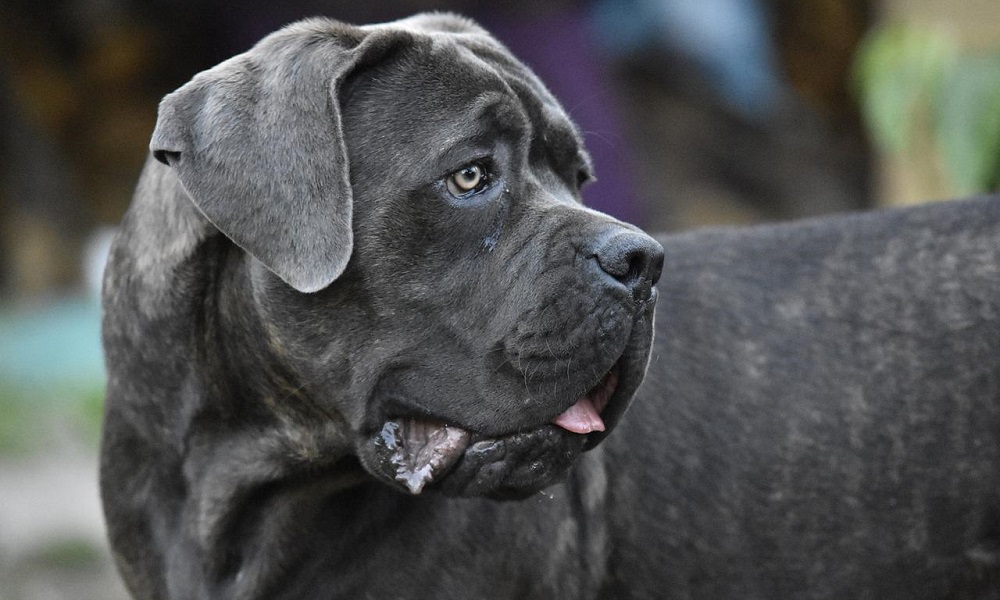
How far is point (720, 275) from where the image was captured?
3871mm

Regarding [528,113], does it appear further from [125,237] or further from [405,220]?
[125,237]

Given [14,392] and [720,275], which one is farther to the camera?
[14,392]

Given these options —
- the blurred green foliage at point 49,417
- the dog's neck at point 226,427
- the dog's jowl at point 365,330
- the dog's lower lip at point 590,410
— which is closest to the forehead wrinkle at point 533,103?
the dog's jowl at point 365,330

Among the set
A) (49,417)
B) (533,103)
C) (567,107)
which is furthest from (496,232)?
(49,417)

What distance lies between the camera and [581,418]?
3115 mm

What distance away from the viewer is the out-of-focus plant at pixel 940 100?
19.1ft

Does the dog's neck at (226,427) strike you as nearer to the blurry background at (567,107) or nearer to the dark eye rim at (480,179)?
the dark eye rim at (480,179)

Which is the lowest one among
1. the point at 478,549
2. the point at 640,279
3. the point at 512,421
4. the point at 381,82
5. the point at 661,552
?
the point at 661,552

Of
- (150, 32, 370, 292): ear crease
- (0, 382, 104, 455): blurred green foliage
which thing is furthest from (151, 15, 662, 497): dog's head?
(0, 382, 104, 455): blurred green foliage

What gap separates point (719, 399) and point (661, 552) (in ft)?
1.47

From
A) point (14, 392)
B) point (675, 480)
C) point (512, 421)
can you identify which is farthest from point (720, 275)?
point (14, 392)

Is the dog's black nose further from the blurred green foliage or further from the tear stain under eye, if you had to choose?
the blurred green foliage

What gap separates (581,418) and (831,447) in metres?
0.89

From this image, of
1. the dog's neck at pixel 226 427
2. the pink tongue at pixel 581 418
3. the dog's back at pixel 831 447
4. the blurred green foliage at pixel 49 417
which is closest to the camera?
the pink tongue at pixel 581 418
